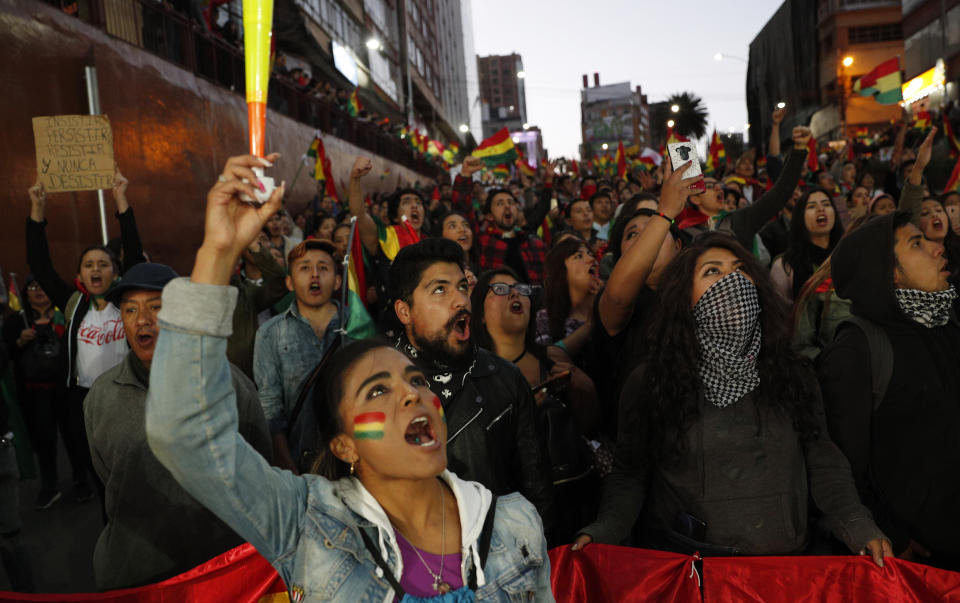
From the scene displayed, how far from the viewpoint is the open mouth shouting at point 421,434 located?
1.88m

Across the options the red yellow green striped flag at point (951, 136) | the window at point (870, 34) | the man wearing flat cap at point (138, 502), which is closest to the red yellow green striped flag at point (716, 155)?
the red yellow green striped flag at point (951, 136)

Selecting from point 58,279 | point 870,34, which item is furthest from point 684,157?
point 870,34

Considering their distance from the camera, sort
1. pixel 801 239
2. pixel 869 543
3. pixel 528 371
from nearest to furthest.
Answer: pixel 869 543, pixel 528 371, pixel 801 239

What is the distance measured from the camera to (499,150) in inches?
416

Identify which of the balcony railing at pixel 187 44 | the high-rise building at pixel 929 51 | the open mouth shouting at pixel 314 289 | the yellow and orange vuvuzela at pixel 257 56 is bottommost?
the open mouth shouting at pixel 314 289

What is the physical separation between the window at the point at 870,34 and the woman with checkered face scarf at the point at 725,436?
169ft

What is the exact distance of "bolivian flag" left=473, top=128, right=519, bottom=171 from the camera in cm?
1047

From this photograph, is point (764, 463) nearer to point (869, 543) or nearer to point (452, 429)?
point (869, 543)

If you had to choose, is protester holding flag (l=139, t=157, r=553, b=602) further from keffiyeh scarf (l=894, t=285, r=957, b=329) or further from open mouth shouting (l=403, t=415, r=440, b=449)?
keffiyeh scarf (l=894, t=285, r=957, b=329)

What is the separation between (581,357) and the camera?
4.29 m

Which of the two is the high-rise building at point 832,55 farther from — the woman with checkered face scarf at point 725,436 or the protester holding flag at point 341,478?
the protester holding flag at point 341,478

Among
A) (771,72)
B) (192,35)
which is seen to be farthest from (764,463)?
(771,72)

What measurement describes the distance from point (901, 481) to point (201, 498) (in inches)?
101

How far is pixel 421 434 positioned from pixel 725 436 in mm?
1339
